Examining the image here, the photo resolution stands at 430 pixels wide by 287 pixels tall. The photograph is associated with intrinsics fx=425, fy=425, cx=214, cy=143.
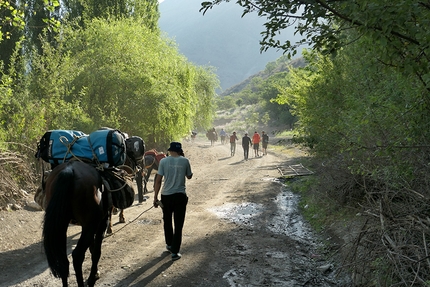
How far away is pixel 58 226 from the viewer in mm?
5336

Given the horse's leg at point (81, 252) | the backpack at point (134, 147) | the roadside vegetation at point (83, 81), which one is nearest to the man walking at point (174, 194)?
the backpack at point (134, 147)

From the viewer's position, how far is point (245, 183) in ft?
55.3

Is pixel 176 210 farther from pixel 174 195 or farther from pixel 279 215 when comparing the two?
pixel 279 215

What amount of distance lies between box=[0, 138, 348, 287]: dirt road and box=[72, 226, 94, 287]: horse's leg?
0.56m

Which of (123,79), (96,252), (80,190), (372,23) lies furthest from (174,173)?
(123,79)

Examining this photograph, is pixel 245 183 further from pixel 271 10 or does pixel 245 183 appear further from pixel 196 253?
pixel 271 10

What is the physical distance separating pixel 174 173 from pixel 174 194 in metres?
0.36

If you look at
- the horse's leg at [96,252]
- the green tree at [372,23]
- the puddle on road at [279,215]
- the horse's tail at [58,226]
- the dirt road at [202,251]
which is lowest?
the puddle on road at [279,215]

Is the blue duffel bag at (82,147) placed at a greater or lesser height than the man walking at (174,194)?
greater

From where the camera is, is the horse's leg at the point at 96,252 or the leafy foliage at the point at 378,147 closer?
the leafy foliage at the point at 378,147

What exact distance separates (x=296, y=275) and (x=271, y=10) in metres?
3.94

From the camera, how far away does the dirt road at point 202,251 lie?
20.7 ft

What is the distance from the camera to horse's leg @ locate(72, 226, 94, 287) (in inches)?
219

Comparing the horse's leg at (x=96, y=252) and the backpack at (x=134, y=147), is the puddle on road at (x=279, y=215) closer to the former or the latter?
the backpack at (x=134, y=147)
